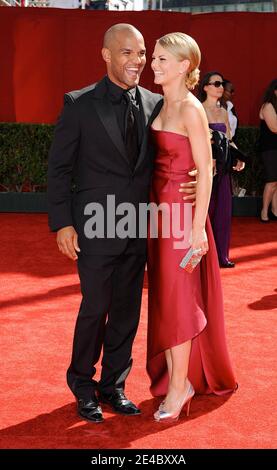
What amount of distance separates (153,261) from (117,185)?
0.46 meters

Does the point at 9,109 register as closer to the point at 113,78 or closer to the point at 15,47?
the point at 15,47

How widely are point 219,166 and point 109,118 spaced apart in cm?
382

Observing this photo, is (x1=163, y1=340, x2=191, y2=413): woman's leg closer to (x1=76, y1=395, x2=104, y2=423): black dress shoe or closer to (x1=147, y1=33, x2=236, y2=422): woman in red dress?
(x1=147, y1=33, x2=236, y2=422): woman in red dress

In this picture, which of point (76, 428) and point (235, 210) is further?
point (235, 210)

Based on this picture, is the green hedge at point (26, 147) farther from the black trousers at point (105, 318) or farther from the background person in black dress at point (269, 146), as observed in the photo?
the black trousers at point (105, 318)

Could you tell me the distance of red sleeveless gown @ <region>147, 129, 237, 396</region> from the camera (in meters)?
3.81

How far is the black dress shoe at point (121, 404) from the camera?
3977 mm

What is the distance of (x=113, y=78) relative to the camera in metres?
3.73

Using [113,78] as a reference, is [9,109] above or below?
below

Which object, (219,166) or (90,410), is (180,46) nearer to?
(90,410)

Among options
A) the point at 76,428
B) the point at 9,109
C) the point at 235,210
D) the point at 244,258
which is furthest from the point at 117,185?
the point at 9,109

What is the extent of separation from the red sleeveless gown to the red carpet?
0.42 ft

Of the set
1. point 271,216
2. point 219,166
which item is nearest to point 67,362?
point 219,166

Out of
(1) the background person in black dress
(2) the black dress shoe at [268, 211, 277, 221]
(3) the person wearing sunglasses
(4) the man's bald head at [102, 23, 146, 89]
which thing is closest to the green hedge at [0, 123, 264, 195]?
(2) the black dress shoe at [268, 211, 277, 221]
